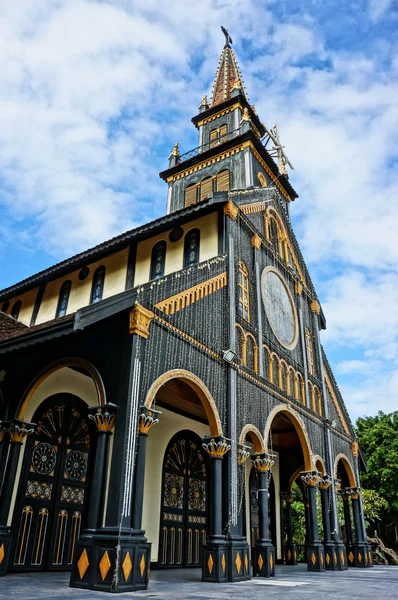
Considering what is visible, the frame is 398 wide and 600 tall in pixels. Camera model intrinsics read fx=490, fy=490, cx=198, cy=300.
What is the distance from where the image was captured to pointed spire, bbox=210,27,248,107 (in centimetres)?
3034

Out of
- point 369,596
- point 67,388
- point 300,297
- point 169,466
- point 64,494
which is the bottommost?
point 369,596

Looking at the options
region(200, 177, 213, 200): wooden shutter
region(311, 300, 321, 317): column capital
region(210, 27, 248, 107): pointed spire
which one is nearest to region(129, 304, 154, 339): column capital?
region(200, 177, 213, 200): wooden shutter

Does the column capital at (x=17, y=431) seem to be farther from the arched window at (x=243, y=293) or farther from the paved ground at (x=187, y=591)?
the arched window at (x=243, y=293)

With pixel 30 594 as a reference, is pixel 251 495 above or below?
above

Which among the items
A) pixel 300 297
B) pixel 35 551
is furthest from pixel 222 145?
pixel 35 551

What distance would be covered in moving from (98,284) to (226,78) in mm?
19719

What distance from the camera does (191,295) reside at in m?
13.9

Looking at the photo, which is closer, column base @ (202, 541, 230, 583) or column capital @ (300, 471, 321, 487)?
column base @ (202, 541, 230, 583)

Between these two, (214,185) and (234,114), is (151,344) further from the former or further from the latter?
(234,114)

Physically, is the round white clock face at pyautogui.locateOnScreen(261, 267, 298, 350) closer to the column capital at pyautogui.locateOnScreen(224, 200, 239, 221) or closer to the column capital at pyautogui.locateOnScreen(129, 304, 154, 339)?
the column capital at pyautogui.locateOnScreen(224, 200, 239, 221)

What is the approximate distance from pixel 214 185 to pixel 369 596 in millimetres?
19758

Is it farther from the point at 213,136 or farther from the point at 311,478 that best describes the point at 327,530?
the point at 213,136

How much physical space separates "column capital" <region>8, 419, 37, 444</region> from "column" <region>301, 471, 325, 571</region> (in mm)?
11583

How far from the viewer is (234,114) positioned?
2856 cm
